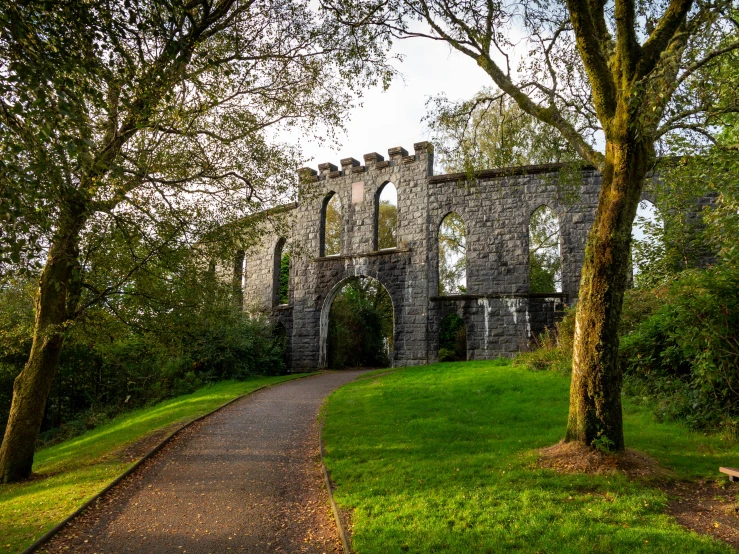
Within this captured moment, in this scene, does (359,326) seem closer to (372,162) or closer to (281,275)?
(281,275)

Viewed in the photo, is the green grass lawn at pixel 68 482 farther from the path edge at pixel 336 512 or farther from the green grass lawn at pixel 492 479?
the green grass lawn at pixel 492 479

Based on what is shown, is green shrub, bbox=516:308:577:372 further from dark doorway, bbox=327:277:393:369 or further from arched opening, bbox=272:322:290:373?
arched opening, bbox=272:322:290:373

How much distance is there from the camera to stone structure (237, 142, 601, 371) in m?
16.9

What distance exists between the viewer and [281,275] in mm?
23812

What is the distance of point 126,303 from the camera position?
946cm

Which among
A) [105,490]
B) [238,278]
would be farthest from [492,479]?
[238,278]

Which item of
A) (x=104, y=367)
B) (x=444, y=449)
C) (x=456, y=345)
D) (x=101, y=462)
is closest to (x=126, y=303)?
(x=101, y=462)

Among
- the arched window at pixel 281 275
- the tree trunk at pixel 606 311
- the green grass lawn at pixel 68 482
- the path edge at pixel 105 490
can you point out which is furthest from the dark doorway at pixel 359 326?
the tree trunk at pixel 606 311

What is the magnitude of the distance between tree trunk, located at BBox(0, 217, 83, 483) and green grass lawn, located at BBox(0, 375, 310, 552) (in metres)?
0.40

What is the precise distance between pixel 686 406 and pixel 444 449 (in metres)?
3.88

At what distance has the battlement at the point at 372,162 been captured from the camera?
19.4 metres

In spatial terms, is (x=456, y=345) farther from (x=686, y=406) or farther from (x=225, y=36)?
(x=225, y=36)

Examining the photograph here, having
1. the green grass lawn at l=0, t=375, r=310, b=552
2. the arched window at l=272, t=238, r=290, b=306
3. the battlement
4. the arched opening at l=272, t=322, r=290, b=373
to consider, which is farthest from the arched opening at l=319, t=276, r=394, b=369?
the green grass lawn at l=0, t=375, r=310, b=552

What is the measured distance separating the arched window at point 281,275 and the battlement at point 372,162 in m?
3.67
